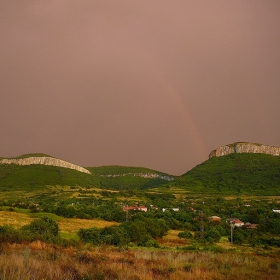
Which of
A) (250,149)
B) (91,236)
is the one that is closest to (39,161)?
(250,149)

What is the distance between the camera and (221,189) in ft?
390

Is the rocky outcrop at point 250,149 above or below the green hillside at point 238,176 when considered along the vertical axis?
above

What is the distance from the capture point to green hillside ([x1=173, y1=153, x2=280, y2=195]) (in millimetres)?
116312

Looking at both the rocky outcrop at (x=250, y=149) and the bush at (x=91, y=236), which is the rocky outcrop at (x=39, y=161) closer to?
the rocky outcrop at (x=250, y=149)

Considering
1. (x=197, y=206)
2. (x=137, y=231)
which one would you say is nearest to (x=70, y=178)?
(x=197, y=206)

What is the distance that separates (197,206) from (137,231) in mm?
48408

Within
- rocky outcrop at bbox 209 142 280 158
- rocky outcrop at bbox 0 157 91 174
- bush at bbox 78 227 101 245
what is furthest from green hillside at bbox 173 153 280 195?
bush at bbox 78 227 101 245

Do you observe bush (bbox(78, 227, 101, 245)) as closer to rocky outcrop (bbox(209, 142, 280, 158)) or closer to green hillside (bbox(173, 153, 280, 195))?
green hillside (bbox(173, 153, 280, 195))

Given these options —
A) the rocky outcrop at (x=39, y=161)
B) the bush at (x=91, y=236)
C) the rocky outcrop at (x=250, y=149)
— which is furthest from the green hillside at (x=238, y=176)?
the bush at (x=91, y=236)

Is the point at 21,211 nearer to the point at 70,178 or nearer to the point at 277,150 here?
the point at 70,178

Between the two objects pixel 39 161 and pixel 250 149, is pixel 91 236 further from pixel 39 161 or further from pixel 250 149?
pixel 39 161

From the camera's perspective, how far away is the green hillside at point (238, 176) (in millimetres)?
116312

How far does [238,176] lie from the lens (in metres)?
130

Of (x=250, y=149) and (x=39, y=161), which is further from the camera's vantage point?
(x=39, y=161)
